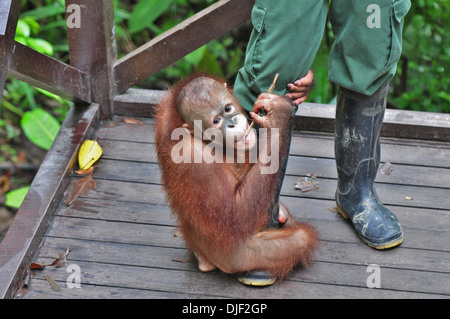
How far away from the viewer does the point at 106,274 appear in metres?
2.23

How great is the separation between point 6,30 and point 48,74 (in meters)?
0.46

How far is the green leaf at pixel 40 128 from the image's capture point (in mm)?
3482

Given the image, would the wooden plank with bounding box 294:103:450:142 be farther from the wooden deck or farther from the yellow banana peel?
the yellow banana peel

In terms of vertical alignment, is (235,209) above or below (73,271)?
above

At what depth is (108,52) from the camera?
9.83ft

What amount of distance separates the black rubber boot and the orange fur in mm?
332

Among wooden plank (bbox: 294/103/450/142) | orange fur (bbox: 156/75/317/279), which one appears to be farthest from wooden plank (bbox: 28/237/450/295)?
wooden plank (bbox: 294/103/450/142)

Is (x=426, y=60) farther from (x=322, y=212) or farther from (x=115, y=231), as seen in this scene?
(x=115, y=231)

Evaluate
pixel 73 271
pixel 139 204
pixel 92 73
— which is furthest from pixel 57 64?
pixel 73 271

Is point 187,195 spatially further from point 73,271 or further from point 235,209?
point 73,271

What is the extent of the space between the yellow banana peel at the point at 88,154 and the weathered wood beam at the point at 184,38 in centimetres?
45

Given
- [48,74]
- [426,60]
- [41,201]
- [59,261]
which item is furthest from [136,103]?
[426,60]

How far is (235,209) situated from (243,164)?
0.20 meters

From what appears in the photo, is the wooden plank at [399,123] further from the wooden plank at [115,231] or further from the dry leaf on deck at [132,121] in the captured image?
the wooden plank at [115,231]
